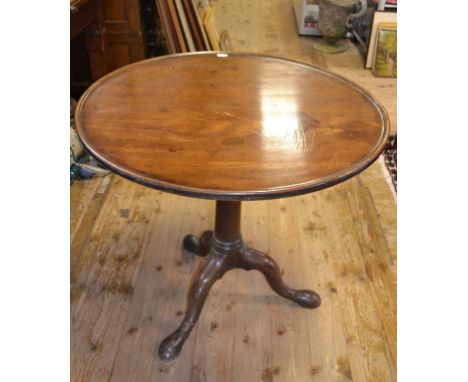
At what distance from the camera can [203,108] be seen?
1245 millimetres

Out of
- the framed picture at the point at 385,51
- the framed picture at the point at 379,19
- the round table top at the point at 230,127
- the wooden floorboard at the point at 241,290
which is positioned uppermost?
the round table top at the point at 230,127

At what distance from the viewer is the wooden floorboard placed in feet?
4.79

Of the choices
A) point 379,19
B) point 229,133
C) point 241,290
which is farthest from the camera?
point 379,19

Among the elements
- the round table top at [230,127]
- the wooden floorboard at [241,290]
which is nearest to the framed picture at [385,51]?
the wooden floorboard at [241,290]

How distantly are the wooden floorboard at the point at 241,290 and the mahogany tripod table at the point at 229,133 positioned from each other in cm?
10

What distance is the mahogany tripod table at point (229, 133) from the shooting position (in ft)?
3.26

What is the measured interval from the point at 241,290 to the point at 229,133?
765 mm

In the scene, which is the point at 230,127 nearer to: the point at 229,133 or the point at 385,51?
the point at 229,133

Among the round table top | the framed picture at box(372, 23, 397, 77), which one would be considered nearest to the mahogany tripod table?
the round table top

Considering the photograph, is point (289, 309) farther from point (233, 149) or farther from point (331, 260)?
point (233, 149)

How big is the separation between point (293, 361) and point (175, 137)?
83 cm

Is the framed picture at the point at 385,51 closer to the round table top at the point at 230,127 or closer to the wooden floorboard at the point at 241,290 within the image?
the wooden floorboard at the point at 241,290

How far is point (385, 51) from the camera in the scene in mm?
3404

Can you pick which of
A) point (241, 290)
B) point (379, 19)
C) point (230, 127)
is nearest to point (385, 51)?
point (379, 19)
